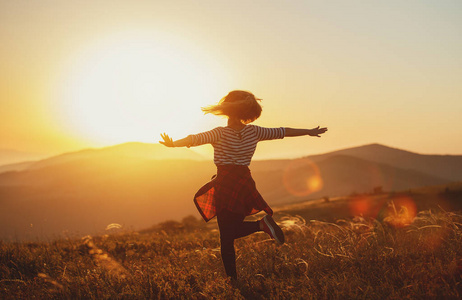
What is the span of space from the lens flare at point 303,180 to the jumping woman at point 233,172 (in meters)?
60.4

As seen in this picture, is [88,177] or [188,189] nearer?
[188,189]

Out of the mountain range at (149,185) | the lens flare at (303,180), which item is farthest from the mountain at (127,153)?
the lens flare at (303,180)

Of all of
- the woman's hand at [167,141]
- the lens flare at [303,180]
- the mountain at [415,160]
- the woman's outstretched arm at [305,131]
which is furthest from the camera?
the mountain at [415,160]

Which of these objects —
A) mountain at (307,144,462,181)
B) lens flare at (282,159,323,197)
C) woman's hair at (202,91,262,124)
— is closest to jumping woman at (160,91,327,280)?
woman's hair at (202,91,262,124)

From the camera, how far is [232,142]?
158 inches

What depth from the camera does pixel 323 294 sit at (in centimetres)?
293

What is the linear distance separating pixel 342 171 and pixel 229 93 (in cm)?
7729

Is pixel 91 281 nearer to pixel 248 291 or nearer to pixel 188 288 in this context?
pixel 188 288

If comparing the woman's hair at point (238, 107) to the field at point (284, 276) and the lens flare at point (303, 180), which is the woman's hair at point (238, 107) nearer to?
the field at point (284, 276)

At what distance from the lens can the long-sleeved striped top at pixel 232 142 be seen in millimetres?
3926

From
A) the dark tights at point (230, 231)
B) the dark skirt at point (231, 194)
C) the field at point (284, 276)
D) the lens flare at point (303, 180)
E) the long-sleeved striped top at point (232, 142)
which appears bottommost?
the lens flare at point (303, 180)

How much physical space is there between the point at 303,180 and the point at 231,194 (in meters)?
71.3

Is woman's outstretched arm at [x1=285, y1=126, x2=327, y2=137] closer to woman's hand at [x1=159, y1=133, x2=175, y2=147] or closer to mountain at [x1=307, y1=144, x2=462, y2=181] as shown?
woman's hand at [x1=159, y1=133, x2=175, y2=147]

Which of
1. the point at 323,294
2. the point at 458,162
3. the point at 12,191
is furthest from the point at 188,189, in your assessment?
the point at 458,162
